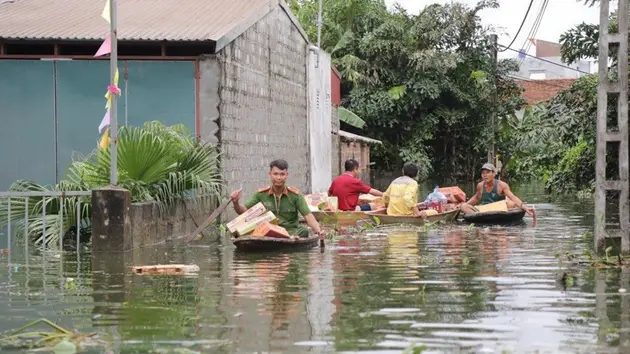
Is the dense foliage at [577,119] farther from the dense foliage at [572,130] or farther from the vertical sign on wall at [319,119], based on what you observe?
the vertical sign on wall at [319,119]

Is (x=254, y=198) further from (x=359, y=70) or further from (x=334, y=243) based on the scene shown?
(x=359, y=70)

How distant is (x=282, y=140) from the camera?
88.7ft

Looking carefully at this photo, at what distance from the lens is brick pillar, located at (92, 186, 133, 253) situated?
51.2ft

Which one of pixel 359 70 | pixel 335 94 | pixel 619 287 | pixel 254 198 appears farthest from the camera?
pixel 359 70

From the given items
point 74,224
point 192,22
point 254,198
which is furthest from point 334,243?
point 192,22

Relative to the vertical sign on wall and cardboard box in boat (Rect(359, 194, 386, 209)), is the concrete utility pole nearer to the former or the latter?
cardboard box in boat (Rect(359, 194, 386, 209))

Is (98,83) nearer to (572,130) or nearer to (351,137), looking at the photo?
(572,130)

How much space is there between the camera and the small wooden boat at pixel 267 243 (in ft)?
50.0

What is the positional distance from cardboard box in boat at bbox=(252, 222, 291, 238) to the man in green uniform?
41cm

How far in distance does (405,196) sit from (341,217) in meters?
1.30

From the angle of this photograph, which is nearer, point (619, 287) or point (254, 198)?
point (619, 287)

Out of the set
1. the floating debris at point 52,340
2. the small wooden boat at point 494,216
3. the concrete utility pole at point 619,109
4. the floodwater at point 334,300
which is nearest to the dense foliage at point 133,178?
the floodwater at point 334,300

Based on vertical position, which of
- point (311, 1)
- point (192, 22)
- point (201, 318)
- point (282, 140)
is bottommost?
point (201, 318)

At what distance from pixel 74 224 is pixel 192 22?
22.2ft
